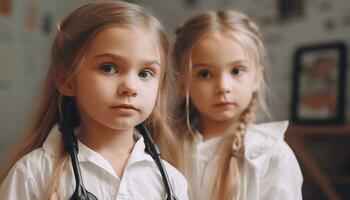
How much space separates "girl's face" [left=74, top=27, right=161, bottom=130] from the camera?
836 millimetres

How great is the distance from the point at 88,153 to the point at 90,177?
5 centimetres

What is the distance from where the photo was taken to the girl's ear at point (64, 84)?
90 cm

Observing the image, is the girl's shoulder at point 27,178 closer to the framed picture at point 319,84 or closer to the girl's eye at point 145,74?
the girl's eye at point 145,74

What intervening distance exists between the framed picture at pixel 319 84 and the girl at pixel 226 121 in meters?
1.33

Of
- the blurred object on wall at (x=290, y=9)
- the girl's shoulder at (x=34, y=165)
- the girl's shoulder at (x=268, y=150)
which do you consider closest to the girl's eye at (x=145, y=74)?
the girl's shoulder at (x=34, y=165)

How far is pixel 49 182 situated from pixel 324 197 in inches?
76.8

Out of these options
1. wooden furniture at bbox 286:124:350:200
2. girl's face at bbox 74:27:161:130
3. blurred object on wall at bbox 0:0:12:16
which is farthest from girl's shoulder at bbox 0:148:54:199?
wooden furniture at bbox 286:124:350:200

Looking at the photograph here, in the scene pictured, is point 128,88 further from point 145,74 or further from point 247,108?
point 247,108

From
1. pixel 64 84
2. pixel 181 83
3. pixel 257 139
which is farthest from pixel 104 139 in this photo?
pixel 257 139

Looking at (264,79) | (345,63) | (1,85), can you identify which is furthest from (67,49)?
(345,63)

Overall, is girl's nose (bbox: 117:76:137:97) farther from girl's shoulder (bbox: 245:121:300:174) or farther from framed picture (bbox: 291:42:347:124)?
framed picture (bbox: 291:42:347:124)

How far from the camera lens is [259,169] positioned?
Answer: 1069 mm

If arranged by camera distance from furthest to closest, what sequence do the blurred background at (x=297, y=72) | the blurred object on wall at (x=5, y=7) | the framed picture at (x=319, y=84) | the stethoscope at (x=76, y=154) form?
the framed picture at (x=319, y=84) → the blurred background at (x=297, y=72) → the blurred object on wall at (x=5, y=7) → the stethoscope at (x=76, y=154)

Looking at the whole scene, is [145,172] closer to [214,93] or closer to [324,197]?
[214,93]
